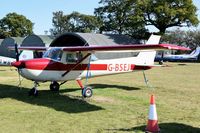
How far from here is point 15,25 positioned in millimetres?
106625

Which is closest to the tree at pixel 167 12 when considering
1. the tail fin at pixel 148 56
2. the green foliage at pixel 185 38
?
the green foliage at pixel 185 38

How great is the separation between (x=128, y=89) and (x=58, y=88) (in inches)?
131

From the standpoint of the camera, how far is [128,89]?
54.5ft

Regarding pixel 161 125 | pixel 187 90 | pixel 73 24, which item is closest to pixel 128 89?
pixel 187 90

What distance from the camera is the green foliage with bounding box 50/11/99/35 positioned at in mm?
99412

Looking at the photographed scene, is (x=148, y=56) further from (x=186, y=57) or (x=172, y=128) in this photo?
(x=186, y=57)

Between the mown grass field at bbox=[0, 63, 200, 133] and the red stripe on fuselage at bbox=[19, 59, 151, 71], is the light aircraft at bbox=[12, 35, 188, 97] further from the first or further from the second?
the mown grass field at bbox=[0, 63, 200, 133]

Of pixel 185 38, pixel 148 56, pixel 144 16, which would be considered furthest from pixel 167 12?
pixel 148 56

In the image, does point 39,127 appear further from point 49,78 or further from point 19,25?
point 19,25

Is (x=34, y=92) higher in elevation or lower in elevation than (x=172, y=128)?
higher

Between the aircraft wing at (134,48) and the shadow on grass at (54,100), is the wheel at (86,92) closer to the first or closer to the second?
the shadow on grass at (54,100)

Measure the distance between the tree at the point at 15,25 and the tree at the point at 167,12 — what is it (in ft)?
171

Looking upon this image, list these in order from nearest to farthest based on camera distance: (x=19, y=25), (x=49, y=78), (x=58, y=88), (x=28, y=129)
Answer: (x=28, y=129) → (x=49, y=78) → (x=58, y=88) → (x=19, y=25)

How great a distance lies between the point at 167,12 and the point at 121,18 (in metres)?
9.45
